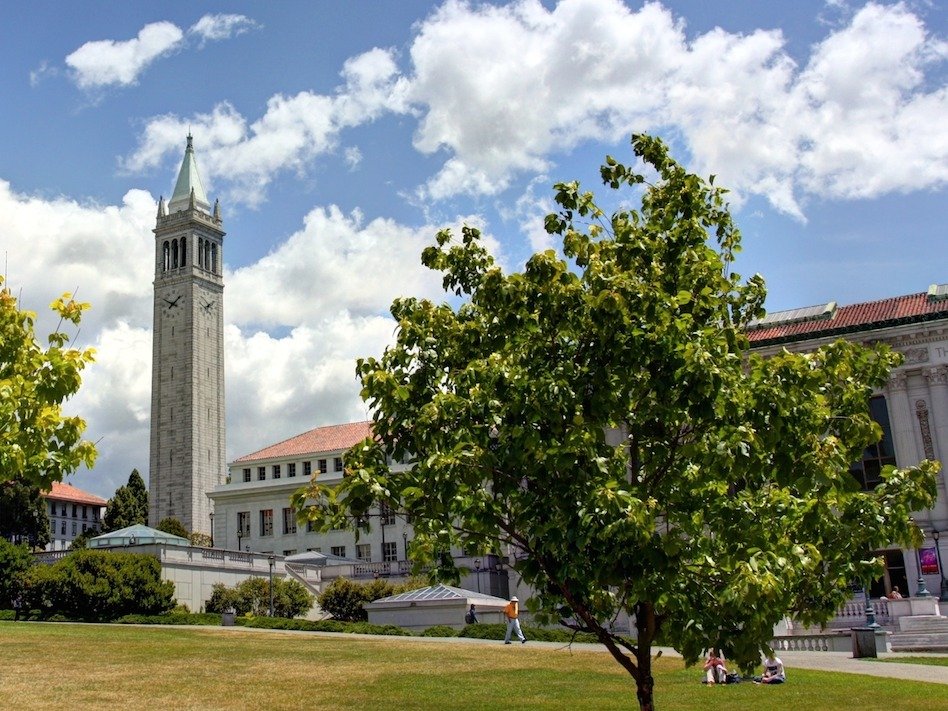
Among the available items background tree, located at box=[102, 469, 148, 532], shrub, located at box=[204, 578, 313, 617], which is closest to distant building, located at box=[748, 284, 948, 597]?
shrub, located at box=[204, 578, 313, 617]

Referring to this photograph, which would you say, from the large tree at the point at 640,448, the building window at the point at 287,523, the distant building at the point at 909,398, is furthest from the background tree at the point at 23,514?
the large tree at the point at 640,448

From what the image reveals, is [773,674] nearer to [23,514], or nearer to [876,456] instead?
[876,456]

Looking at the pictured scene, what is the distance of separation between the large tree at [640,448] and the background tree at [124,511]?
111m

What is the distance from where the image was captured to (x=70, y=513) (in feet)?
480

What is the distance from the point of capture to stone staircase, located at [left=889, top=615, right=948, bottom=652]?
123 ft

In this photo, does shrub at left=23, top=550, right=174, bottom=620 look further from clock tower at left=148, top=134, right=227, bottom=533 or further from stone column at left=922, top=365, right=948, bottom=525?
clock tower at left=148, top=134, right=227, bottom=533

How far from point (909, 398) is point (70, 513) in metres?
126

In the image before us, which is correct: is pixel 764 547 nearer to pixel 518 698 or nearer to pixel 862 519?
pixel 862 519

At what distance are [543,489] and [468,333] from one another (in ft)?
7.87

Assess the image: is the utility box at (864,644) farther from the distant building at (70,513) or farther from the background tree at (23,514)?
the distant building at (70,513)

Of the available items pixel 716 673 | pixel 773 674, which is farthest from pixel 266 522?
pixel 773 674

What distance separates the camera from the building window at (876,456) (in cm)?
5238

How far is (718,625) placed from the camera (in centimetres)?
1102

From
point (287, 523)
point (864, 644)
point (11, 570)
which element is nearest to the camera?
point (864, 644)
